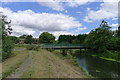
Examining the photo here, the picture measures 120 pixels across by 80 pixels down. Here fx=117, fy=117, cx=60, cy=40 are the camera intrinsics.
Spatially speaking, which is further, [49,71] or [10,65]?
[10,65]

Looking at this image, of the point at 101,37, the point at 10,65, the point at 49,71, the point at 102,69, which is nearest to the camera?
the point at 49,71

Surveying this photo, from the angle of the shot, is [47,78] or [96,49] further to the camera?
[96,49]

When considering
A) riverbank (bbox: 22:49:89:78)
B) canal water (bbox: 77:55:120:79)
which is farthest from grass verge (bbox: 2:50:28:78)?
canal water (bbox: 77:55:120:79)

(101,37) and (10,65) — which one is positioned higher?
(101,37)

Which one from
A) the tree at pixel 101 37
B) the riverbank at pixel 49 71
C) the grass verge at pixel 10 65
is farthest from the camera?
the tree at pixel 101 37

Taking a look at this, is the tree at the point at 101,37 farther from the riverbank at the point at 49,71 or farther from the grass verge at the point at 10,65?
the grass verge at the point at 10,65

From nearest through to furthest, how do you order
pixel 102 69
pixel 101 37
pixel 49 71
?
pixel 49 71
pixel 102 69
pixel 101 37

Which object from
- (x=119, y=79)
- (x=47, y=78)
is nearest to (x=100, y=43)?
(x=119, y=79)

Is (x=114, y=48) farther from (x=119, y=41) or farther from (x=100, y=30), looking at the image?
(x=100, y=30)

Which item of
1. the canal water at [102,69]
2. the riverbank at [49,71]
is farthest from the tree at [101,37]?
the riverbank at [49,71]

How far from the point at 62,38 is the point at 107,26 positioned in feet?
219

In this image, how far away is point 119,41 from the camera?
45.6 m

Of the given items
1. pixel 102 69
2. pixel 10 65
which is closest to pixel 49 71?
pixel 10 65

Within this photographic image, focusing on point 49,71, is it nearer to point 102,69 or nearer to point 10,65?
point 10,65
